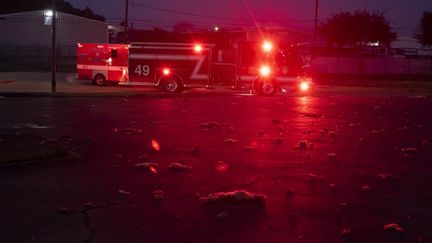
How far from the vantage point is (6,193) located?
8.45m

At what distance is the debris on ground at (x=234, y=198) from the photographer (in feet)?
26.0

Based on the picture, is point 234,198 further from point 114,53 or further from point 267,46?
point 114,53

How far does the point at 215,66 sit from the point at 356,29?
66151 mm

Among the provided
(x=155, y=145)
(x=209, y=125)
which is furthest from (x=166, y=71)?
(x=155, y=145)

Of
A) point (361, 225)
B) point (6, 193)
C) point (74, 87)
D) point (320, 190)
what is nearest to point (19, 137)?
point (6, 193)

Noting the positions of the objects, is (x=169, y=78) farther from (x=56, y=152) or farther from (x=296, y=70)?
(x=56, y=152)

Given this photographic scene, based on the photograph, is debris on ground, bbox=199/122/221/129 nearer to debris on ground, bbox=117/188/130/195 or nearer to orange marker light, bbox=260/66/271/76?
debris on ground, bbox=117/188/130/195

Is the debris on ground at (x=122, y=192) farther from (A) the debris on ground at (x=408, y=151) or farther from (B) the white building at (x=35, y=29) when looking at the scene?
(B) the white building at (x=35, y=29)

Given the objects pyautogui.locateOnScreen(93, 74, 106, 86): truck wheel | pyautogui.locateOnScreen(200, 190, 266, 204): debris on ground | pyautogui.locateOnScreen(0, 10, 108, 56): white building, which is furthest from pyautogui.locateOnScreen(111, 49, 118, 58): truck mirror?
pyautogui.locateOnScreen(0, 10, 108, 56): white building

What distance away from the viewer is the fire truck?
31000 mm

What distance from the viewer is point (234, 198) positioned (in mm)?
7957

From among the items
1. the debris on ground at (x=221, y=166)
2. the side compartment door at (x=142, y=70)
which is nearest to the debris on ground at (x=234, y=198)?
the debris on ground at (x=221, y=166)

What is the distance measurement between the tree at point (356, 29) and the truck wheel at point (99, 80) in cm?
6393

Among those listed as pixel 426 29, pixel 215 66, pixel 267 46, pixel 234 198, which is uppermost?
pixel 426 29
